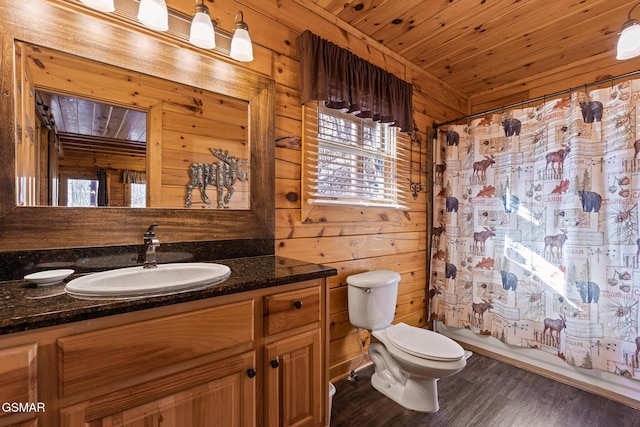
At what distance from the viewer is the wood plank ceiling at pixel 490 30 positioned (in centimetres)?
184

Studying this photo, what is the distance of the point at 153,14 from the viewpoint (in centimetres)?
119

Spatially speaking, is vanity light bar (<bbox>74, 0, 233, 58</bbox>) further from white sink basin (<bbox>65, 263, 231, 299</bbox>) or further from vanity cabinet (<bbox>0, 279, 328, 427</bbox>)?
vanity cabinet (<bbox>0, 279, 328, 427</bbox>)

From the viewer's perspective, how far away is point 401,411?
67.8 inches

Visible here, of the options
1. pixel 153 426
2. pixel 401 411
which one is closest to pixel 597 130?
pixel 401 411

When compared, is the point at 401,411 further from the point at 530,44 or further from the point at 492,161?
the point at 530,44

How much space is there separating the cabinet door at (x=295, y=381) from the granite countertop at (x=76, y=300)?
0.27 m

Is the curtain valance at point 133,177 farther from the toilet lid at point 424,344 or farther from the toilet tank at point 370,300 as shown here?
the toilet lid at point 424,344

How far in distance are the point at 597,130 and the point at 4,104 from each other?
10.1ft

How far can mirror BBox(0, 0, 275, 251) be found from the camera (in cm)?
105

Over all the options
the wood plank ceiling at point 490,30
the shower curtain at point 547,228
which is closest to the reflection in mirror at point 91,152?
the wood plank ceiling at point 490,30

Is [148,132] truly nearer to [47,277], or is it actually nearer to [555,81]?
[47,277]

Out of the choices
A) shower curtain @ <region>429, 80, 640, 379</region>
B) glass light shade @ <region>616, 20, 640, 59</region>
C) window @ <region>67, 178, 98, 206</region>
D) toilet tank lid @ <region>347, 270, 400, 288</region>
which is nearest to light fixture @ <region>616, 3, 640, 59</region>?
glass light shade @ <region>616, 20, 640, 59</region>

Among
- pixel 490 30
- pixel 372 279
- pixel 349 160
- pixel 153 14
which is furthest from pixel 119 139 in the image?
pixel 490 30

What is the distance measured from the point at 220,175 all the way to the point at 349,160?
35.6 inches
